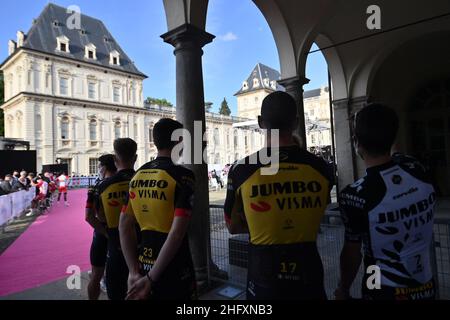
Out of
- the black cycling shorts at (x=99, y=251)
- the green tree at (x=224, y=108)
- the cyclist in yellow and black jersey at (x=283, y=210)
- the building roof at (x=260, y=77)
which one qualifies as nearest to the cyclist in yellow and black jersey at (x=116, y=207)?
the black cycling shorts at (x=99, y=251)

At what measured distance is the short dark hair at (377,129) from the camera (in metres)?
1.57

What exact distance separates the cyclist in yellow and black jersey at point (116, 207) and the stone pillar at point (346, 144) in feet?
26.9

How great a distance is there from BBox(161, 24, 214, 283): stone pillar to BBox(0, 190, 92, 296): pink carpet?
2.75 m

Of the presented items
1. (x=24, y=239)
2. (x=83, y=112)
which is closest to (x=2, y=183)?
(x=24, y=239)

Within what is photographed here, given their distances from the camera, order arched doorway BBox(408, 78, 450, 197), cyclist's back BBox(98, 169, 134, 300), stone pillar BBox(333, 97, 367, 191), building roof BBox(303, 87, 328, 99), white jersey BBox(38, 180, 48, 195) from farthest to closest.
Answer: building roof BBox(303, 87, 328, 99), white jersey BBox(38, 180, 48, 195), arched doorway BBox(408, 78, 450, 197), stone pillar BBox(333, 97, 367, 191), cyclist's back BBox(98, 169, 134, 300)

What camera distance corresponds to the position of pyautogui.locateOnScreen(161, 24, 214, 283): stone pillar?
13.3ft

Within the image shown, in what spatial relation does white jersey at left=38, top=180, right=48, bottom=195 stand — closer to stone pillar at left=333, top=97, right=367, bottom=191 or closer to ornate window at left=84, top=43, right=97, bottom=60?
stone pillar at left=333, top=97, right=367, bottom=191

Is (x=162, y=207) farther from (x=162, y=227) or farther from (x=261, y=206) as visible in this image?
(x=261, y=206)

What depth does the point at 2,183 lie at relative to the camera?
37.5ft

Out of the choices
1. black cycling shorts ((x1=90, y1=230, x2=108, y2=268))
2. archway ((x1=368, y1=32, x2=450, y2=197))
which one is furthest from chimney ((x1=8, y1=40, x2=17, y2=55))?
black cycling shorts ((x1=90, y1=230, x2=108, y2=268))

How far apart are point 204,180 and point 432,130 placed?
11224mm

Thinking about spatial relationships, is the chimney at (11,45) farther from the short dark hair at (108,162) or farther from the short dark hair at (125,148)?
the short dark hair at (125,148)

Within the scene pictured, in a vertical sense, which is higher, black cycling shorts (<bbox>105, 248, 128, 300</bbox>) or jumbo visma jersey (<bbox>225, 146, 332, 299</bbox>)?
jumbo visma jersey (<bbox>225, 146, 332, 299</bbox>)

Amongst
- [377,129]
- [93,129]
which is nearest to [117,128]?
[93,129]
